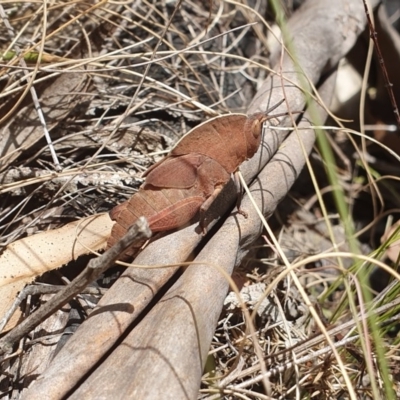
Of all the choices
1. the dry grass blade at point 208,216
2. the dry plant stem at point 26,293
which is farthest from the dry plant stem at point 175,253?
the dry plant stem at point 26,293

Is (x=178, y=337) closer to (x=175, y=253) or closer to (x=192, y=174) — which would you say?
(x=175, y=253)

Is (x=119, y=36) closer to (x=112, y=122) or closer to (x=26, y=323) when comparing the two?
(x=112, y=122)

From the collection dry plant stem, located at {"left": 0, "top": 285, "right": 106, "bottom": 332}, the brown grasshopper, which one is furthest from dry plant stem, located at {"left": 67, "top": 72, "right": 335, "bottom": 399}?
dry plant stem, located at {"left": 0, "top": 285, "right": 106, "bottom": 332}

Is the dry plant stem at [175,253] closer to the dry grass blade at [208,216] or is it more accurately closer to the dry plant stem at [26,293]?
the dry grass blade at [208,216]

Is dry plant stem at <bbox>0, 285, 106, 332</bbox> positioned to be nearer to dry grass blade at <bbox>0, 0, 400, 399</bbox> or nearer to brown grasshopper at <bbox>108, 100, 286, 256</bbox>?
dry grass blade at <bbox>0, 0, 400, 399</bbox>

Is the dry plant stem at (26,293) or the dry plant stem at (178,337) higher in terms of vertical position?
the dry plant stem at (26,293)

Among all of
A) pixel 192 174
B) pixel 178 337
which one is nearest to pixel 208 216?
pixel 192 174

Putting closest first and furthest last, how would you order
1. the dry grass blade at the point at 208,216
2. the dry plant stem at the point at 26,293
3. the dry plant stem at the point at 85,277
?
1. the dry plant stem at the point at 85,277
2. the dry grass blade at the point at 208,216
3. the dry plant stem at the point at 26,293
